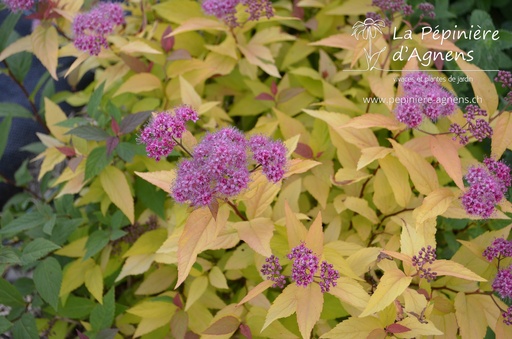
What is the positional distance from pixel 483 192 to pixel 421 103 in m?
0.25

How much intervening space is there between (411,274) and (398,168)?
1.05 feet

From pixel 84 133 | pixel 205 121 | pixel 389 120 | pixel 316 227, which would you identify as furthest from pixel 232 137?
pixel 205 121

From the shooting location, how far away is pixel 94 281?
1.47m

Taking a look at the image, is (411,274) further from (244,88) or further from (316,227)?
(244,88)

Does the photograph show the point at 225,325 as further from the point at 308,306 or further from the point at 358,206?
the point at 358,206

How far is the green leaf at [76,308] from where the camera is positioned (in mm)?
1518

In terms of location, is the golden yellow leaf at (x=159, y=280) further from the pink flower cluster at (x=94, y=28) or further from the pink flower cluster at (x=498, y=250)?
the pink flower cluster at (x=498, y=250)

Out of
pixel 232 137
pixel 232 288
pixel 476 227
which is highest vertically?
pixel 232 137

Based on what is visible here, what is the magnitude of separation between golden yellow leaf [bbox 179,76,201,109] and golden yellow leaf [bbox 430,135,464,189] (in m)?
0.68

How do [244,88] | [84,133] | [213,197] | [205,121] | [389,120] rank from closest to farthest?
[213,197], [389,120], [84,133], [205,121], [244,88]

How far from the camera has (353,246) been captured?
1.26 m

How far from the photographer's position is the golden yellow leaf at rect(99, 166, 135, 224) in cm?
140

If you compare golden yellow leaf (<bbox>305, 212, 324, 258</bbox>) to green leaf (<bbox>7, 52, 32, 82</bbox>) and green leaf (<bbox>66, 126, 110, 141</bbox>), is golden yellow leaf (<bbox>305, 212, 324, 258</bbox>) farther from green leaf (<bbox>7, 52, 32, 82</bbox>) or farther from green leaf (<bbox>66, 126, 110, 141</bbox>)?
green leaf (<bbox>7, 52, 32, 82</bbox>)

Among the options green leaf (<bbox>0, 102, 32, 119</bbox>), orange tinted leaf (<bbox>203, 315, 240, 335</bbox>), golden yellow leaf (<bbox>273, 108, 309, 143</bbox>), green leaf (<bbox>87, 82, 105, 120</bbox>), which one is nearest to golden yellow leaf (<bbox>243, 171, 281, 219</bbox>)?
orange tinted leaf (<bbox>203, 315, 240, 335</bbox>)
